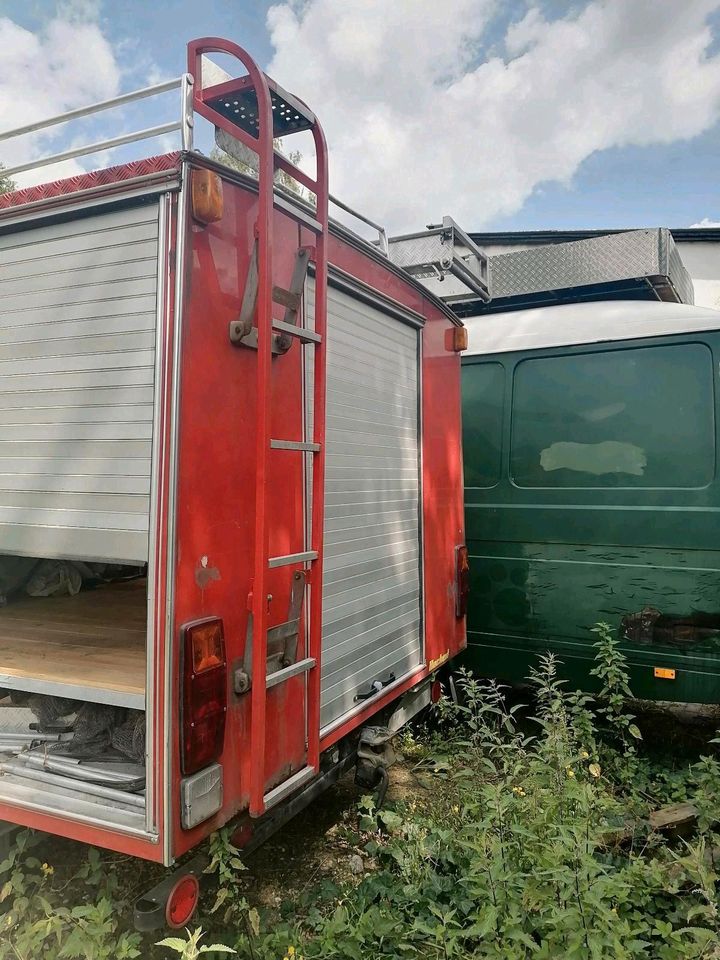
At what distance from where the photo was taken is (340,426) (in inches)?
110

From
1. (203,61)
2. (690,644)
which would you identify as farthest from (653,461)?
(203,61)

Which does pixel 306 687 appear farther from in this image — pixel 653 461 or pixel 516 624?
pixel 653 461

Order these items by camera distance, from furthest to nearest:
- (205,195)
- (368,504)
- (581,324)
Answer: (581,324) < (368,504) < (205,195)

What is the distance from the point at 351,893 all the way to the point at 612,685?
5.98 ft

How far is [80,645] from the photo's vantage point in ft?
8.96

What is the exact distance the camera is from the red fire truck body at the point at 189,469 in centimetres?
188

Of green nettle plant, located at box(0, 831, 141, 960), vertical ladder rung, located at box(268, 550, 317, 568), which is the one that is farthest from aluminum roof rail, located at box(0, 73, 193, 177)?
green nettle plant, located at box(0, 831, 141, 960)

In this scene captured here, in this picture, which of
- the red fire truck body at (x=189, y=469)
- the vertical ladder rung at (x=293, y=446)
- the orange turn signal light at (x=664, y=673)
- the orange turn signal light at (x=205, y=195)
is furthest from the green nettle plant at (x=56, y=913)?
the orange turn signal light at (x=664, y=673)

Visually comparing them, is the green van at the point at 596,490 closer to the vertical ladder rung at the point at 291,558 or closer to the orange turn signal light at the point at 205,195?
the vertical ladder rung at the point at 291,558

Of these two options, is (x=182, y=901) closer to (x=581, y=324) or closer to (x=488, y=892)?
(x=488, y=892)

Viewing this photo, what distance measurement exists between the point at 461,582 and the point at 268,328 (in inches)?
98.8

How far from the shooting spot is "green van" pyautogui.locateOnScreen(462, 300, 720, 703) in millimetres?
3652

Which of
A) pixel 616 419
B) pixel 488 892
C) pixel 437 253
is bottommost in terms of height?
pixel 488 892

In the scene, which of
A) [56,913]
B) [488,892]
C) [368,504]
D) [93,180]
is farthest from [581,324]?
[56,913]
